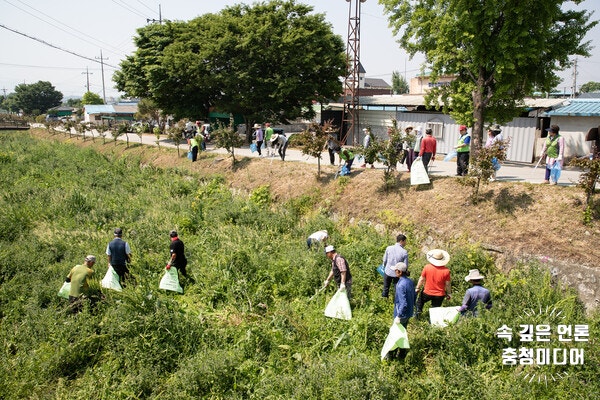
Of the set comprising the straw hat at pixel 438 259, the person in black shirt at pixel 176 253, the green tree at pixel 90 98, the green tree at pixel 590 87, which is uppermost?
the green tree at pixel 590 87

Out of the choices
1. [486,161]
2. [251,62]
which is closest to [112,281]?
[486,161]

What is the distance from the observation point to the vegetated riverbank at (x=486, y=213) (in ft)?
27.9

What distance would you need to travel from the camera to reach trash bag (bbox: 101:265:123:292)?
895 centimetres

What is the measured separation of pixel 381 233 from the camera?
11516 millimetres

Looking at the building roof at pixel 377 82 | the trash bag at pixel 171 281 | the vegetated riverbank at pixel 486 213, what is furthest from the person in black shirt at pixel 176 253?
the building roof at pixel 377 82

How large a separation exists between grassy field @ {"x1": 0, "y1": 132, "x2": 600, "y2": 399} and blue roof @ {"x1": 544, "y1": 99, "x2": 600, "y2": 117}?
10494mm

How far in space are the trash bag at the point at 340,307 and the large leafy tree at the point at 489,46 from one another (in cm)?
819

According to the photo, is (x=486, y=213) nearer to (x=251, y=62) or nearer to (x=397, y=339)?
(x=397, y=339)

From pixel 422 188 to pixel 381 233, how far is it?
6.09 feet

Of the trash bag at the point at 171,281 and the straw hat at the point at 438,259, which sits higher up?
the straw hat at the point at 438,259

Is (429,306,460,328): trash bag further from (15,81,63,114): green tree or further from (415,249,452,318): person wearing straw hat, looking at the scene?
(15,81,63,114): green tree

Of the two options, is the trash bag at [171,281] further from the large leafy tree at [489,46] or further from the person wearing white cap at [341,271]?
the large leafy tree at [489,46]

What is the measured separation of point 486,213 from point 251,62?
19.3 m

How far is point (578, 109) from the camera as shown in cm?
1672
